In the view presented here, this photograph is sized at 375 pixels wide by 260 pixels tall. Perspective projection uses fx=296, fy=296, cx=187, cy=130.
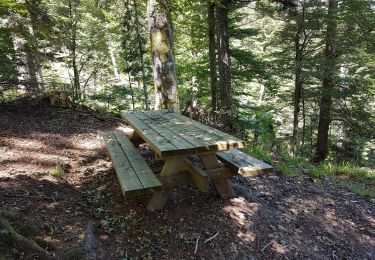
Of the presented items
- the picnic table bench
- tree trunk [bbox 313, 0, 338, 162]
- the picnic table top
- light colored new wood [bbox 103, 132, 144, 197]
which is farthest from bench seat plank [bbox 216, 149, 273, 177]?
tree trunk [bbox 313, 0, 338, 162]

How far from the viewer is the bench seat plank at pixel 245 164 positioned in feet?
12.6

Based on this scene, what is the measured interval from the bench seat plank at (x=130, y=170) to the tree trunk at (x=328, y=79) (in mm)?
8429

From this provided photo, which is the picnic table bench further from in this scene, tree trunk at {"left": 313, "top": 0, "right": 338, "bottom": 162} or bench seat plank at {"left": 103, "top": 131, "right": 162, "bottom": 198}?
tree trunk at {"left": 313, "top": 0, "right": 338, "bottom": 162}

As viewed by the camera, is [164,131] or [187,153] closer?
[187,153]

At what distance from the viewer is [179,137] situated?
12.9ft

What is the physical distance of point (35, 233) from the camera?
2.98 m

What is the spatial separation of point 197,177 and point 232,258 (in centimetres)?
104

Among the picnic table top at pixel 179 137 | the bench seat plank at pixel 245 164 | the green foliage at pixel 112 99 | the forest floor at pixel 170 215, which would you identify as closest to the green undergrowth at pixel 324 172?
the forest floor at pixel 170 215

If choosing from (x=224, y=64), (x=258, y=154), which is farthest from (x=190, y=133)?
(x=224, y=64)

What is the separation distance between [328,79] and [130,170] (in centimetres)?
1008

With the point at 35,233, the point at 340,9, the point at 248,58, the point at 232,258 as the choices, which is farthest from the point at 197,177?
the point at 340,9

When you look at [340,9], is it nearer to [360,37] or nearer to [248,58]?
[360,37]

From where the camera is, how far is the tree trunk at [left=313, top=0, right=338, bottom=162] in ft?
34.8

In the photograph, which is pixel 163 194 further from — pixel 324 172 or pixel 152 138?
pixel 324 172
